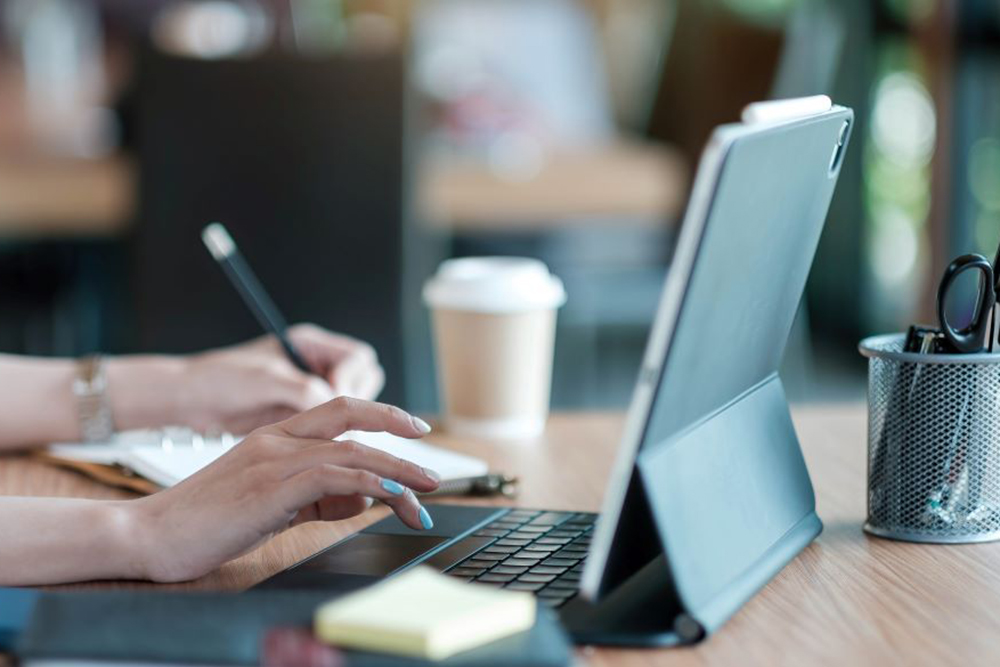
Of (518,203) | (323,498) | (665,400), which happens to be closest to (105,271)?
(518,203)

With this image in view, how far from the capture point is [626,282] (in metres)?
3.27

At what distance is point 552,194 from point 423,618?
8.24 feet

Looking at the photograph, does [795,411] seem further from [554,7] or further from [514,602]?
[554,7]

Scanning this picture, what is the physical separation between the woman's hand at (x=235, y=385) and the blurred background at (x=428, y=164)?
0.84 metres

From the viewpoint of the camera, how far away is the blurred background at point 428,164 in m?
2.26

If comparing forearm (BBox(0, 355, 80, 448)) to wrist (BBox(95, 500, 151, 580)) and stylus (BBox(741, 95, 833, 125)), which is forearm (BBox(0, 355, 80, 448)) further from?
stylus (BBox(741, 95, 833, 125))

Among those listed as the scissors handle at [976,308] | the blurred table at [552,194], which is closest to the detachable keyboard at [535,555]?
the scissors handle at [976,308]

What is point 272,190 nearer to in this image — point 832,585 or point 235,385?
point 235,385

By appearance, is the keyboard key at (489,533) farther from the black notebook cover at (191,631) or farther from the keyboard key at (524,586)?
the black notebook cover at (191,631)

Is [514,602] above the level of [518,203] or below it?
above

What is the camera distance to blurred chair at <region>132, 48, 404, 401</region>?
88.4 inches

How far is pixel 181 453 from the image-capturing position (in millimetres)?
1108

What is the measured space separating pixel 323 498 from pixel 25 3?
414cm

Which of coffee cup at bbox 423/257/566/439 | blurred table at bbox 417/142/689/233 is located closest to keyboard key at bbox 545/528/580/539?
coffee cup at bbox 423/257/566/439
